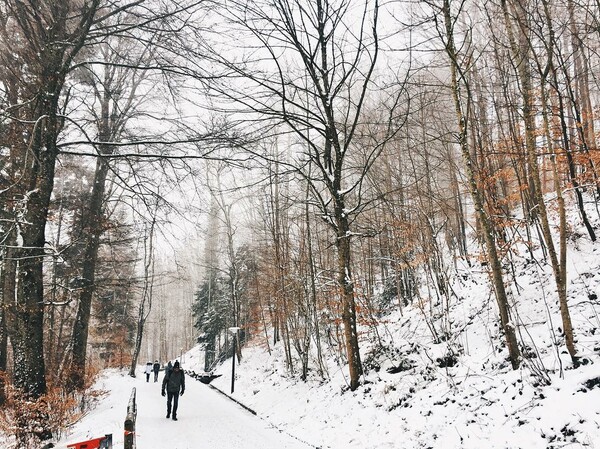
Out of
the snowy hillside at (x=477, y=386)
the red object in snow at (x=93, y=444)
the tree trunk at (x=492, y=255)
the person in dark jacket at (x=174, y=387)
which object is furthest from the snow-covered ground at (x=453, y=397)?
the red object in snow at (x=93, y=444)

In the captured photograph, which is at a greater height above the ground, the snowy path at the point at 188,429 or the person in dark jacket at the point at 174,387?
the person in dark jacket at the point at 174,387

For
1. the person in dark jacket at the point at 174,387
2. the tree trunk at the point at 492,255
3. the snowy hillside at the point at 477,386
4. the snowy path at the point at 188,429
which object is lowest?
the snowy path at the point at 188,429

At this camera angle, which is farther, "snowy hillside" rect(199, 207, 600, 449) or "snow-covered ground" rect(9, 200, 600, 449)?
"snow-covered ground" rect(9, 200, 600, 449)

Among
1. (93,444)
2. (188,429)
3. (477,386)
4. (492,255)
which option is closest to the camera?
(93,444)

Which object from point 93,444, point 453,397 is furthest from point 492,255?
point 93,444

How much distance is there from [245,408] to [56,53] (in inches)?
480

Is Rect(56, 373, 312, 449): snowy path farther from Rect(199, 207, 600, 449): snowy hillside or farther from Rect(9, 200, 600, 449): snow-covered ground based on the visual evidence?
Rect(199, 207, 600, 449): snowy hillside

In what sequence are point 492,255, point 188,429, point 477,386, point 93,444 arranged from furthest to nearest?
point 188,429 → point 492,255 → point 477,386 → point 93,444

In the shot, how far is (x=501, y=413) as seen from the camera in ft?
16.8

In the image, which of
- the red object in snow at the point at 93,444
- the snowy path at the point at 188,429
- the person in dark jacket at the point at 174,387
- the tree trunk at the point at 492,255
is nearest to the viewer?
the red object in snow at the point at 93,444

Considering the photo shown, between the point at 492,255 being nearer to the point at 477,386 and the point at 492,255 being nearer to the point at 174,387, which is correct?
the point at 477,386

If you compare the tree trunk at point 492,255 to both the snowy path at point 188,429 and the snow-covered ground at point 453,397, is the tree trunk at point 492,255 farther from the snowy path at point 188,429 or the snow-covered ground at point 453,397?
the snowy path at point 188,429

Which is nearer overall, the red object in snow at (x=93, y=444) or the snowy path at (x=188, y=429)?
the red object in snow at (x=93, y=444)

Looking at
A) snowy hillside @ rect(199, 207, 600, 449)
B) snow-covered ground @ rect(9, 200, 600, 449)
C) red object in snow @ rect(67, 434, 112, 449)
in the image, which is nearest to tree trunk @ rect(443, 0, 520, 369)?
snow-covered ground @ rect(9, 200, 600, 449)
